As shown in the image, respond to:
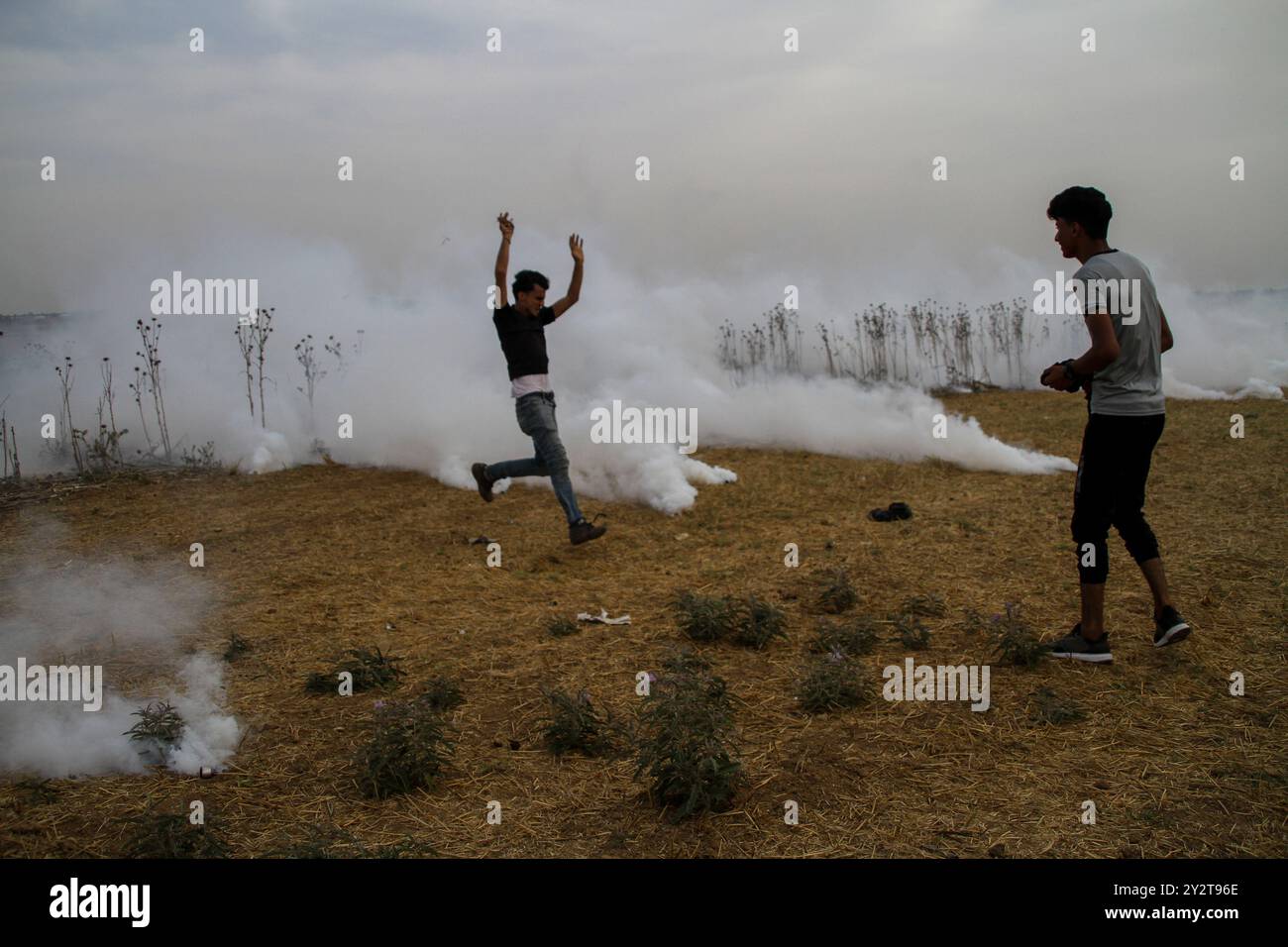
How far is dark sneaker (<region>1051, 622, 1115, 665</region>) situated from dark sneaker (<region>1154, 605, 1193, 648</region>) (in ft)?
0.95

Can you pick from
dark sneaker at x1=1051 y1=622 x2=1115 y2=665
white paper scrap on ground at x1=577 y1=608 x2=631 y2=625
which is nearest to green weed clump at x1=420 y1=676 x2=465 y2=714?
white paper scrap on ground at x1=577 y1=608 x2=631 y2=625

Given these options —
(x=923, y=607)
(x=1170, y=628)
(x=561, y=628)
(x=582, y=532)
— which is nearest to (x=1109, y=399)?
(x=1170, y=628)

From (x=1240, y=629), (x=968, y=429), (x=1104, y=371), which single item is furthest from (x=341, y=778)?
(x=968, y=429)

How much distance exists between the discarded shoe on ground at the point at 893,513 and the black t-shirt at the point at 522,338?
3847 millimetres

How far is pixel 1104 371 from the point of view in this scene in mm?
4867

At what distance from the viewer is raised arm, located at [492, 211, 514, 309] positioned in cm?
673

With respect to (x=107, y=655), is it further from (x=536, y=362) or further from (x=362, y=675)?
(x=536, y=362)

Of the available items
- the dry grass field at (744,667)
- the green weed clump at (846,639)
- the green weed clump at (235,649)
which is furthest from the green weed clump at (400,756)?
the green weed clump at (846,639)

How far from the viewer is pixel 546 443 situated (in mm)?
7594

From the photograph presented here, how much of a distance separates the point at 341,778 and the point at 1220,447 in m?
11.8

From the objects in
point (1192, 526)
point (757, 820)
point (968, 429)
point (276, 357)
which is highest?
point (276, 357)

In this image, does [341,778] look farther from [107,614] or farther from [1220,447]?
[1220,447]

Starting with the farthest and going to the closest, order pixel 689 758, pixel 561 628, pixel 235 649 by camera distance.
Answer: pixel 561 628 < pixel 235 649 < pixel 689 758

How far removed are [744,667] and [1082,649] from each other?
1926 millimetres
